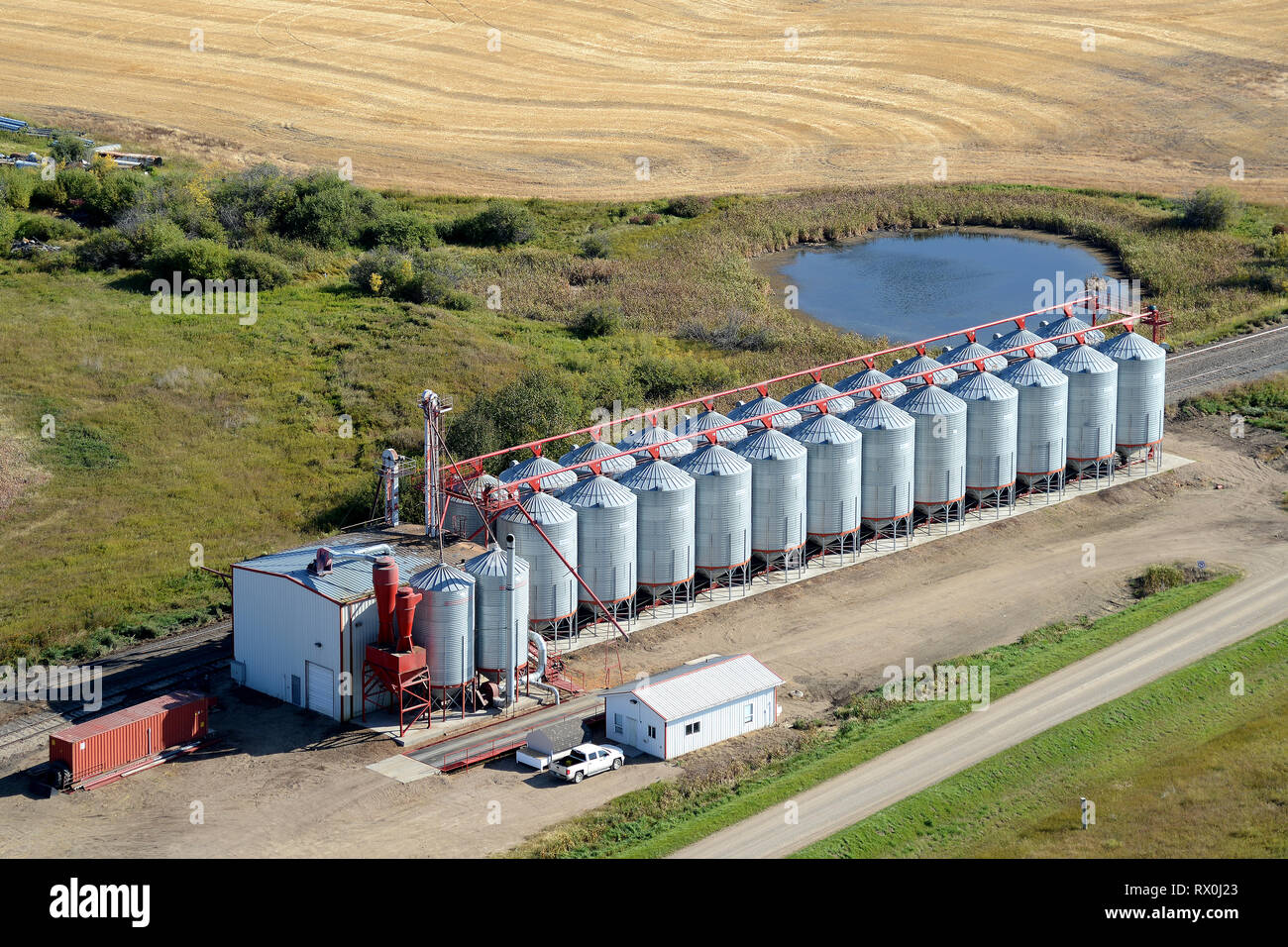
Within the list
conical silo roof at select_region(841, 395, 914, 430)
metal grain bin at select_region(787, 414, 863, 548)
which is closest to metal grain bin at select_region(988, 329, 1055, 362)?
conical silo roof at select_region(841, 395, 914, 430)

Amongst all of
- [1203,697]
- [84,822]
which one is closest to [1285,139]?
[1203,697]

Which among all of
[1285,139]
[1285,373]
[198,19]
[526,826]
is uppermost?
Result: [198,19]

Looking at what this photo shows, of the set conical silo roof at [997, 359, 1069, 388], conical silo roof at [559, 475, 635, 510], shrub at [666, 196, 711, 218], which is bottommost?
conical silo roof at [559, 475, 635, 510]

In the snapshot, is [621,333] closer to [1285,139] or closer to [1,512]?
[1,512]

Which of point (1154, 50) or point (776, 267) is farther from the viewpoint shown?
point (1154, 50)

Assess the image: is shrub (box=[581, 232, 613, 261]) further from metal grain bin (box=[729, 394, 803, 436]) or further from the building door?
the building door

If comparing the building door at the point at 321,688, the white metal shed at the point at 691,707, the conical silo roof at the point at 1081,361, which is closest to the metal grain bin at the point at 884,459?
the conical silo roof at the point at 1081,361

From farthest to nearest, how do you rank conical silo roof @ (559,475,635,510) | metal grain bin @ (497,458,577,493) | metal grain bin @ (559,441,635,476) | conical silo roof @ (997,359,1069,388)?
conical silo roof @ (997,359,1069,388), metal grain bin @ (559,441,635,476), metal grain bin @ (497,458,577,493), conical silo roof @ (559,475,635,510)
